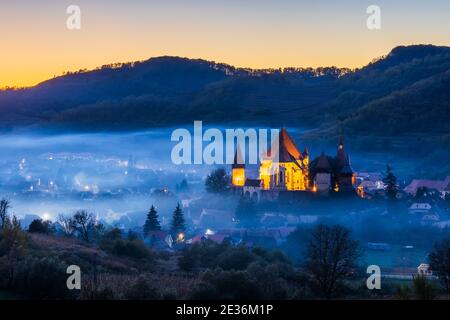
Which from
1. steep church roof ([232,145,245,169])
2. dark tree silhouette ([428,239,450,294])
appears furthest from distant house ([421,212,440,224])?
dark tree silhouette ([428,239,450,294])

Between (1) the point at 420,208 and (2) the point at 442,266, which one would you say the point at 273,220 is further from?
(2) the point at 442,266

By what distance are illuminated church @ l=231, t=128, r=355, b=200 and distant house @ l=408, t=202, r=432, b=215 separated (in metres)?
3.85

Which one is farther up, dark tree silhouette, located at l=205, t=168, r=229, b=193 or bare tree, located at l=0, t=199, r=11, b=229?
dark tree silhouette, located at l=205, t=168, r=229, b=193

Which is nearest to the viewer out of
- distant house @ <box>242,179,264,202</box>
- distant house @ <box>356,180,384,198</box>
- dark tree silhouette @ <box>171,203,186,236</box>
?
dark tree silhouette @ <box>171,203,186,236</box>

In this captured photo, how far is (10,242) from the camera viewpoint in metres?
22.0

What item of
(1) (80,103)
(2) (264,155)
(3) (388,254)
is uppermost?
(1) (80,103)

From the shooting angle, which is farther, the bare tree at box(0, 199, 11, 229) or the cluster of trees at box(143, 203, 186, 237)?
the cluster of trees at box(143, 203, 186, 237)

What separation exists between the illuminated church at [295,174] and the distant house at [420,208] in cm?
385

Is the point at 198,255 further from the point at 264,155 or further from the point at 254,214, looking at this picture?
the point at 264,155

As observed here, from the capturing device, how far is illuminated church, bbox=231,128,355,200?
177 ft

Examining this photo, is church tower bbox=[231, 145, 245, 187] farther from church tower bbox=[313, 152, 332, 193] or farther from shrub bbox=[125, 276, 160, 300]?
shrub bbox=[125, 276, 160, 300]

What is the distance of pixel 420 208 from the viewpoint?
52.5 metres
